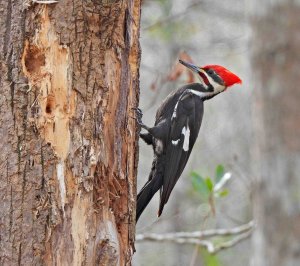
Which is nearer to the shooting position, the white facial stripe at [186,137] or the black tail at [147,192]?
the black tail at [147,192]

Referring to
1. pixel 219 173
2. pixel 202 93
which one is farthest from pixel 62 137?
pixel 202 93

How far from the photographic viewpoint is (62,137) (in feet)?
8.70

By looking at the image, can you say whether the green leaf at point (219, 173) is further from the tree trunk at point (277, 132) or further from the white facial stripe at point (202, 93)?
the white facial stripe at point (202, 93)

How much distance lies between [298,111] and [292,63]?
0.30 m

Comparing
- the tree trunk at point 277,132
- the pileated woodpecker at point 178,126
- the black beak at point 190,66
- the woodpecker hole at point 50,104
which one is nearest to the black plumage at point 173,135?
the pileated woodpecker at point 178,126

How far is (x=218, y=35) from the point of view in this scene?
11695mm

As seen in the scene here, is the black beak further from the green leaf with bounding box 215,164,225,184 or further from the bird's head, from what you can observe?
the green leaf with bounding box 215,164,225,184

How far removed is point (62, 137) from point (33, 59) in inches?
12.1

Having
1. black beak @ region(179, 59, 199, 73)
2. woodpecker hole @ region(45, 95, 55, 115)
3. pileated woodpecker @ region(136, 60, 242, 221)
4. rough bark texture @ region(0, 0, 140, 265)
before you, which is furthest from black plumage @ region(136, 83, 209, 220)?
woodpecker hole @ region(45, 95, 55, 115)

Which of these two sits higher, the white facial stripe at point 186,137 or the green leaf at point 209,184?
the white facial stripe at point 186,137

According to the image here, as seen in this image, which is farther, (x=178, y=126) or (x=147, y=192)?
(x=178, y=126)

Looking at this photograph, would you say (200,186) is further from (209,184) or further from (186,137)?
(186,137)

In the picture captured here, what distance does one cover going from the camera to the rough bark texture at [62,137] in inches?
102

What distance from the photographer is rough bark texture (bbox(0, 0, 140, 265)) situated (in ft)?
8.48
